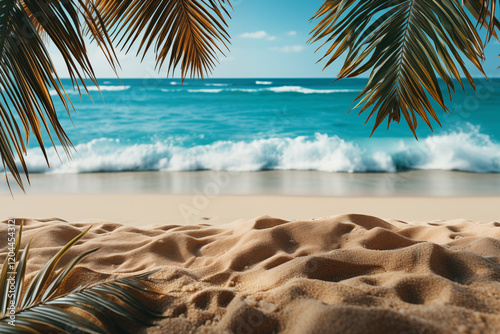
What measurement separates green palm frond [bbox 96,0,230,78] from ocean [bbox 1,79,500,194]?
2423 millimetres

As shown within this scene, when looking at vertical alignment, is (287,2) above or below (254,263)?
above

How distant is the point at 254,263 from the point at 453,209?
3.48 meters

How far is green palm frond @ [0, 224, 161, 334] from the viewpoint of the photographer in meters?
1.08

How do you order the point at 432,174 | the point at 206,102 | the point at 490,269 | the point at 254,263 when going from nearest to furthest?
the point at 490,269 → the point at 254,263 → the point at 432,174 → the point at 206,102

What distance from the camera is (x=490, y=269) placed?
1563 millimetres

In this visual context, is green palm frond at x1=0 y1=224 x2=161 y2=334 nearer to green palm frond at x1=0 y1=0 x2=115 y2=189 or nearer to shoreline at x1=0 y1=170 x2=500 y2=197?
green palm frond at x1=0 y1=0 x2=115 y2=189

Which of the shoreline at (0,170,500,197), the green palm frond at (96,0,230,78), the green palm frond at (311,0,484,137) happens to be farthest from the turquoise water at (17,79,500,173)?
the green palm frond at (311,0,484,137)

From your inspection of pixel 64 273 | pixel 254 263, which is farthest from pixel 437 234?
pixel 64 273

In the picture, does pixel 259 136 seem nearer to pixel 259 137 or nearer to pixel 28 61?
pixel 259 137

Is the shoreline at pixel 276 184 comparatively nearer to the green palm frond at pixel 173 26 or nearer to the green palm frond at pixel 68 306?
the green palm frond at pixel 173 26

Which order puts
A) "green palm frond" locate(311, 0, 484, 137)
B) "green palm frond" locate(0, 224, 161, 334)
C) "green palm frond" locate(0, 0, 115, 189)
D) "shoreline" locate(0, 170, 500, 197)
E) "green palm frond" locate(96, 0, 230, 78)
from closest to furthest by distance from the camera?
"green palm frond" locate(0, 224, 161, 334) < "green palm frond" locate(0, 0, 115, 189) < "green palm frond" locate(311, 0, 484, 137) < "green palm frond" locate(96, 0, 230, 78) < "shoreline" locate(0, 170, 500, 197)

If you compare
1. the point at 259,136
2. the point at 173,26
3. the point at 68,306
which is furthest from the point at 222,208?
the point at 259,136

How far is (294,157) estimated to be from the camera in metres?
8.78

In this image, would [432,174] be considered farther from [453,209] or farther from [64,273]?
[64,273]
